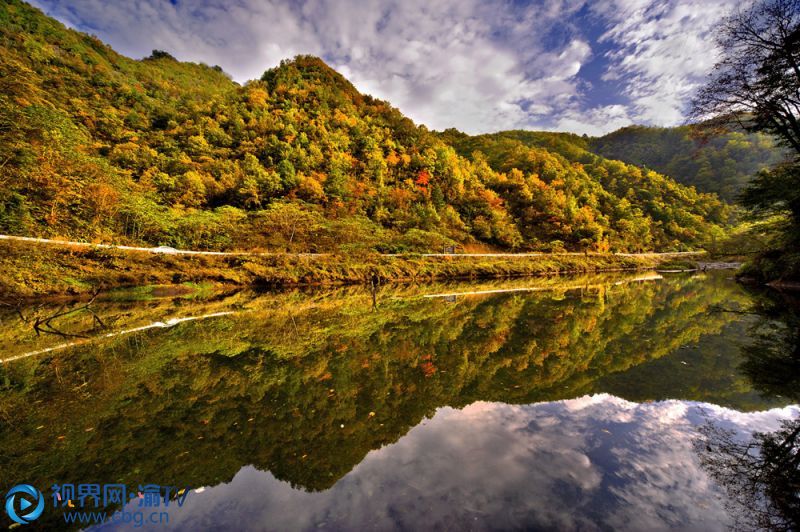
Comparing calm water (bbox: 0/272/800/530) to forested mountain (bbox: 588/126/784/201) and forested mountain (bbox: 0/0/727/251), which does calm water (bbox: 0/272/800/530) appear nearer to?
forested mountain (bbox: 0/0/727/251)

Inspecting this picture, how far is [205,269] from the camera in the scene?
16891 millimetres

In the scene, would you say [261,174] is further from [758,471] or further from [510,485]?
[758,471]

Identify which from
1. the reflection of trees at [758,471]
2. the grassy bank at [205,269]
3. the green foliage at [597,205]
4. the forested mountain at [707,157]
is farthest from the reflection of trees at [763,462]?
the forested mountain at [707,157]

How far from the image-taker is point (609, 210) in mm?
52500

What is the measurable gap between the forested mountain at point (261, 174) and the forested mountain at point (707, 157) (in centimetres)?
1736

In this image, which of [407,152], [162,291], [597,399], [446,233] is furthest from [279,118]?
[597,399]

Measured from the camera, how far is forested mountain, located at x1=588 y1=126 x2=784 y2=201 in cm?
7019

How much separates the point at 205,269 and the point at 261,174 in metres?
16.9

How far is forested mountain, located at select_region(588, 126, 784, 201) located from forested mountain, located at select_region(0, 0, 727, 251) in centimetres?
1736

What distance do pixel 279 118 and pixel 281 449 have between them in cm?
4547

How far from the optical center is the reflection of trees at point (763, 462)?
209 cm

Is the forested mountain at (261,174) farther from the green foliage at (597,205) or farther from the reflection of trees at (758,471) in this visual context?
the reflection of trees at (758,471)

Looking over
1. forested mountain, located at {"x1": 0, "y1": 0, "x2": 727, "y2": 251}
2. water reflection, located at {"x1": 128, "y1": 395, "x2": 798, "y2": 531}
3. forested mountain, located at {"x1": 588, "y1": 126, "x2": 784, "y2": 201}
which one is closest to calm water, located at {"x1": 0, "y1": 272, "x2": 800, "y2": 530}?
water reflection, located at {"x1": 128, "y1": 395, "x2": 798, "y2": 531}

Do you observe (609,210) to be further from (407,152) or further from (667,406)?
(667,406)
